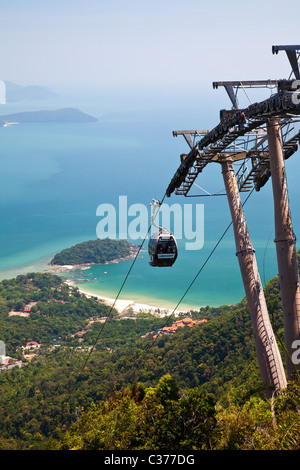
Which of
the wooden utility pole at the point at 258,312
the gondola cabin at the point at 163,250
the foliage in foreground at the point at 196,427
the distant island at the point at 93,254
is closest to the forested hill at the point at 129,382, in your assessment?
the foliage in foreground at the point at 196,427

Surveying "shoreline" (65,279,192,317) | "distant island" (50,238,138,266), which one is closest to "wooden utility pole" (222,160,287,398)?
"shoreline" (65,279,192,317)

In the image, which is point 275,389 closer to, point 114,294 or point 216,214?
point 114,294

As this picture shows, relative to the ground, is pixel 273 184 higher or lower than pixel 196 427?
higher

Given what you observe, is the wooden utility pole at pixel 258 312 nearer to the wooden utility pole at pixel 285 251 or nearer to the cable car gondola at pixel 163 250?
the wooden utility pole at pixel 285 251

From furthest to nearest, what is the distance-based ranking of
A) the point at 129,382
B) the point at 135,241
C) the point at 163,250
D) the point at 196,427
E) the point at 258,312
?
the point at 135,241 → the point at 129,382 → the point at 163,250 → the point at 258,312 → the point at 196,427

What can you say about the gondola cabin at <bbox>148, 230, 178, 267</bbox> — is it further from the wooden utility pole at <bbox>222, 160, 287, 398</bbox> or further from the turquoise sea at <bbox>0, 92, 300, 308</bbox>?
the turquoise sea at <bbox>0, 92, 300, 308</bbox>

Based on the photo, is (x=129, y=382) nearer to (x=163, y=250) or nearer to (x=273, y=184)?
(x=163, y=250)

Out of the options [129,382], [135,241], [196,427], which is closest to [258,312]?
[196,427]
